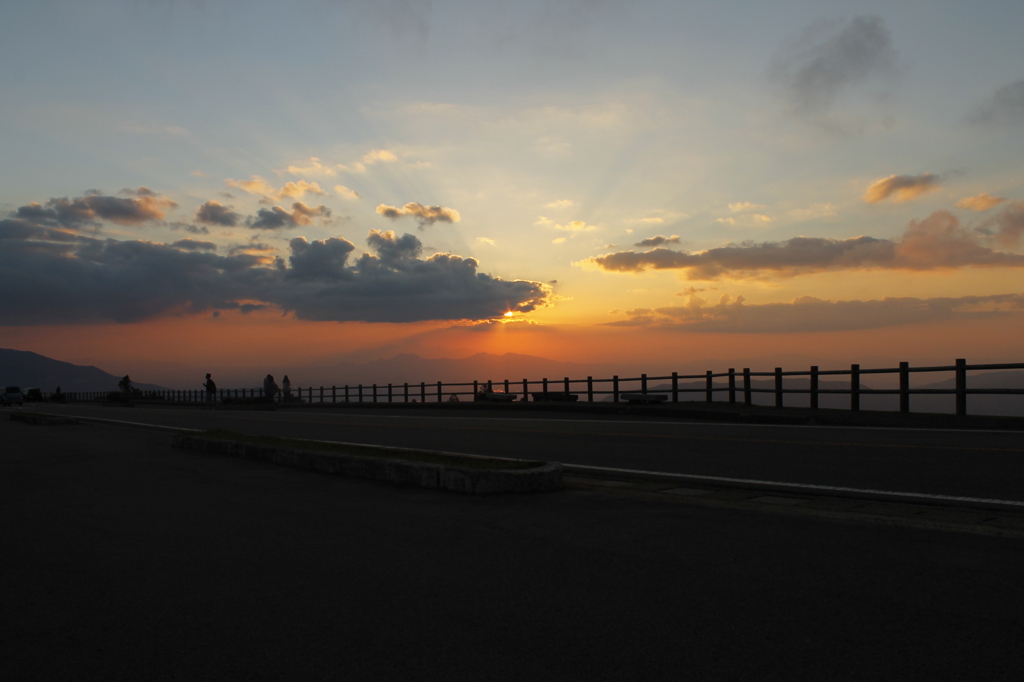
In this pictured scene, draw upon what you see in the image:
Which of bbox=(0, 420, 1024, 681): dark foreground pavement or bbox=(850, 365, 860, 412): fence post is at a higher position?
bbox=(850, 365, 860, 412): fence post

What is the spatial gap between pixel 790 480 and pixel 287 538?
5.63 metres

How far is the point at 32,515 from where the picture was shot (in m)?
7.68

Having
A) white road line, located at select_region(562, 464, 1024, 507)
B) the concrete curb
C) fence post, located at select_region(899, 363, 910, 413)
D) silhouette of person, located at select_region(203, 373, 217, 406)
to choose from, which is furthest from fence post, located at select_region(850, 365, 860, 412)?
silhouette of person, located at select_region(203, 373, 217, 406)

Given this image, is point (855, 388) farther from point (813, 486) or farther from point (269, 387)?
→ point (269, 387)

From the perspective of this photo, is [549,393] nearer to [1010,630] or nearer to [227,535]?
[227,535]

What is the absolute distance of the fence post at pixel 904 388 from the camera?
1981 centimetres

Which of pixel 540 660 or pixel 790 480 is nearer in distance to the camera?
pixel 540 660

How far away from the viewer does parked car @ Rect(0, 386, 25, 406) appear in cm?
7538

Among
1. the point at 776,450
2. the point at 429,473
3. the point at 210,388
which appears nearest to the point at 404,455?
the point at 429,473

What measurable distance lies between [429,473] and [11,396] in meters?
82.9

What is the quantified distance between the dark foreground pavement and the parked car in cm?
8064

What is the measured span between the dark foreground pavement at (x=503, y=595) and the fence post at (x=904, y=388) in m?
15.0

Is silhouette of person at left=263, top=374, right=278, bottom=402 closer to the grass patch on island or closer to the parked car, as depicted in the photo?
the grass patch on island

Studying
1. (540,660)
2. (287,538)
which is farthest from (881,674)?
(287,538)
